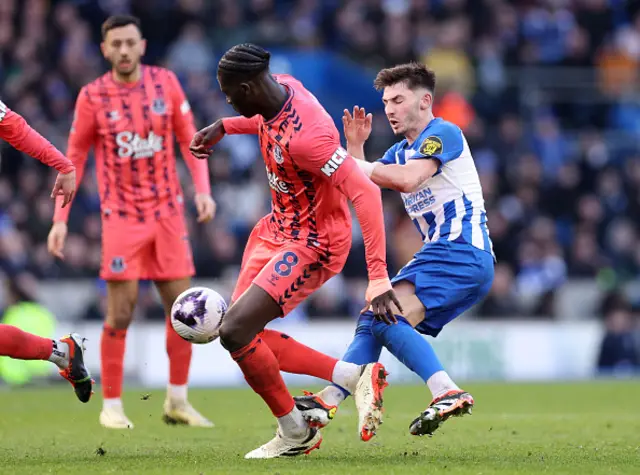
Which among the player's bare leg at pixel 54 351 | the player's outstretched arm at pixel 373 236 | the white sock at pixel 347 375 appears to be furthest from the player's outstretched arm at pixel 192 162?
the player's outstretched arm at pixel 373 236

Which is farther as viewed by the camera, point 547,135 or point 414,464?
point 547,135

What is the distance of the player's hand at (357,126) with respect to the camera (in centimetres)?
690

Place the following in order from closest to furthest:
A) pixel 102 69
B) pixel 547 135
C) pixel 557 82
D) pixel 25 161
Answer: pixel 25 161 < pixel 102 69 < pixel 547 135 < pixel 557 82

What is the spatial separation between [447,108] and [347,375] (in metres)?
13.4

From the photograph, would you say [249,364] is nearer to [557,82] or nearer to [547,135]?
[547,135]

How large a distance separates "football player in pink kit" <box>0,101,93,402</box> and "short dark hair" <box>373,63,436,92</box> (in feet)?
6.62

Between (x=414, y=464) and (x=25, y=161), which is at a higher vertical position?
(x=25, y=161)

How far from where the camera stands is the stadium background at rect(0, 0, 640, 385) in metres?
16.1

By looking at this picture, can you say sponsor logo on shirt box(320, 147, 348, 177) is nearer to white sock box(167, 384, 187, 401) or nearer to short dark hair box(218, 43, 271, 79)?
short dark hair box(218, 43, 271, 79)

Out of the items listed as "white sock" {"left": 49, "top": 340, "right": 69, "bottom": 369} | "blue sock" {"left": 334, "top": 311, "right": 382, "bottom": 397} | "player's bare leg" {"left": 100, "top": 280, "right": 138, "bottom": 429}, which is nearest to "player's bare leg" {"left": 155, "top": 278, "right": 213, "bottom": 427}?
"player's bare leg" {"left": 100, "top": 280, "right": 138, "bottom": 429}

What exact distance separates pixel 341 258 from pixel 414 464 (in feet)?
4.28

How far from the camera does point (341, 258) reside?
6871 mm

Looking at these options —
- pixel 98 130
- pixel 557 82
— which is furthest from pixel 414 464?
pixel 557 82

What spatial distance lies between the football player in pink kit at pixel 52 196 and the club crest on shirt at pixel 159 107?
1.99 metres
